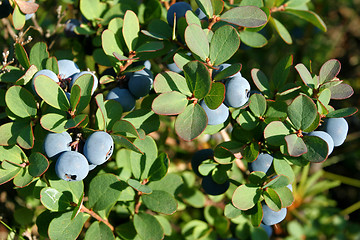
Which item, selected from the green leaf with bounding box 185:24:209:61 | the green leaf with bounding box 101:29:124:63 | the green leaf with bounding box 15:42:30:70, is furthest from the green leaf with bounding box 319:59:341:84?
the green leaf with bounding box 15:42:30:70

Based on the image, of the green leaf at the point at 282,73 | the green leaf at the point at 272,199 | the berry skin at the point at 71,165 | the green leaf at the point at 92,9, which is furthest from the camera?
the green leaf at the point at 92,9

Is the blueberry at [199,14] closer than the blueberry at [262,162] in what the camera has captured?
No

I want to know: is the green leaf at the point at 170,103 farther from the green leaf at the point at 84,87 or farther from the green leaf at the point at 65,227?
the green leaf at the point at 65,227

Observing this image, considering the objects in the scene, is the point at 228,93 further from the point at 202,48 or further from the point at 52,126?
the point at 52,126

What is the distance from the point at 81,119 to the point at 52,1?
103cm

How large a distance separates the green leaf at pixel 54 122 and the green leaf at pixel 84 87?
0.14 feet

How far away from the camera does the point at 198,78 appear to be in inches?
31.2

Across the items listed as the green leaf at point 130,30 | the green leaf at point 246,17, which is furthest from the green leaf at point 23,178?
the green leaf at point 246,17

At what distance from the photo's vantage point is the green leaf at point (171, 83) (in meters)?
0.83

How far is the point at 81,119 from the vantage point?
2.58 ft

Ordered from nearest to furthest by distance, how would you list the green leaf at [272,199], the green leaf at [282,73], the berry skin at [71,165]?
the berry skin at [71,165], the green leaf at [272,199], the green leaf at [282,73]

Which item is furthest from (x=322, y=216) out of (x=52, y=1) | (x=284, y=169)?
(x=52, y=1)

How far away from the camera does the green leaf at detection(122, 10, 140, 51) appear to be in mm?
930

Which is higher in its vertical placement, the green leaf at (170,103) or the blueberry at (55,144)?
the green leaf at (170,103)
